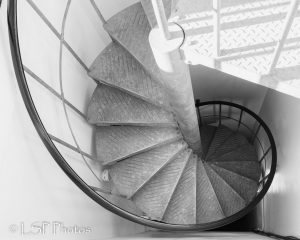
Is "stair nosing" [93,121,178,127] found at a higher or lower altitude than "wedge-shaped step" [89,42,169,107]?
lower

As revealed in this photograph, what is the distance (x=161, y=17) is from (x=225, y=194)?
2625 mm

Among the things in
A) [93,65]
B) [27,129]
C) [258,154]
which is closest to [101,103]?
[93,65]

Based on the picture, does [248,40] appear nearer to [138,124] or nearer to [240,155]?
[138,124]

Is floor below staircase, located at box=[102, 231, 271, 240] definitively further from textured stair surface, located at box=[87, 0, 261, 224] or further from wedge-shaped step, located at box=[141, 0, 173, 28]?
wedge-shaped step, located at box=[141, 0, 173, 28]

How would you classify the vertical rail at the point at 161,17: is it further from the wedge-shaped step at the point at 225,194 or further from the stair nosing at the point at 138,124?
the wedge-shaped step at the point at 225,194

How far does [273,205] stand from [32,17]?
2.73 metres

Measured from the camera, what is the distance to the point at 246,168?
3.66 meters

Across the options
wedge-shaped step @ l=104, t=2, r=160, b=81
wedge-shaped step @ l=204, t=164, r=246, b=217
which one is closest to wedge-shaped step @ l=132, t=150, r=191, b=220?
wedge-shaped step @ l=204, t=164, r=246, b=217

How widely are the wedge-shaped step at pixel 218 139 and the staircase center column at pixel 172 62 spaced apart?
165 cm

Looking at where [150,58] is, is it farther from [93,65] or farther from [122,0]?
[122,0]

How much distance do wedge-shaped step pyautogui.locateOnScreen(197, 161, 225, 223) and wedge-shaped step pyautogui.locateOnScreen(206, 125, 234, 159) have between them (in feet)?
1.50

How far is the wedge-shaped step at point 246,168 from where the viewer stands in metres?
3.59

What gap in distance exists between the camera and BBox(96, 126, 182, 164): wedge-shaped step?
8.00 ft

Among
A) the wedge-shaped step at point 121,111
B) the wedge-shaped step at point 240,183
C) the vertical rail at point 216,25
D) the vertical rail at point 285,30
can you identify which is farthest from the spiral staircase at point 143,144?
the vertical rail at point 285,30
